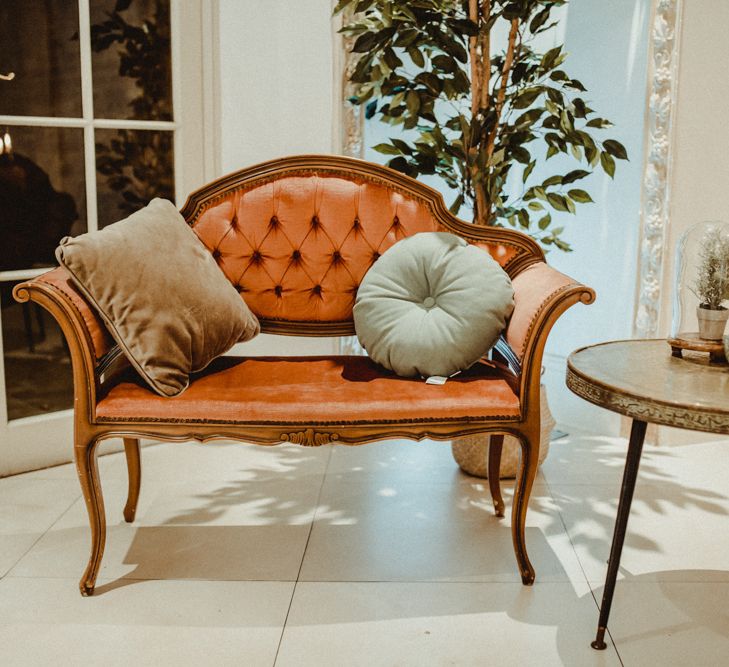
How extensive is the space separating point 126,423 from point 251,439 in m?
0.28

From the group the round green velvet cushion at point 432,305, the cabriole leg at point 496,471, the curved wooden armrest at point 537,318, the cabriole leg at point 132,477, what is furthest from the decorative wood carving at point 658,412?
the cabriole leg at point 132,477

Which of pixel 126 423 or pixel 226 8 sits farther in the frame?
pixel 226 8

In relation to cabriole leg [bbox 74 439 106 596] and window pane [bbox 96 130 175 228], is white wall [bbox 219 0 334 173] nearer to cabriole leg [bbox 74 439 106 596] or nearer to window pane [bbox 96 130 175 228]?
window pane [bbox 96 130 175 228]

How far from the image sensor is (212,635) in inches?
66.4

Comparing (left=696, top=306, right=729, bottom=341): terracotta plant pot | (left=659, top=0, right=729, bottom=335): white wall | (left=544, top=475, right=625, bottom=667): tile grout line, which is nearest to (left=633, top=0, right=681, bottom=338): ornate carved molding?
(left=659, top=0, right=729, bottom=335): white wall

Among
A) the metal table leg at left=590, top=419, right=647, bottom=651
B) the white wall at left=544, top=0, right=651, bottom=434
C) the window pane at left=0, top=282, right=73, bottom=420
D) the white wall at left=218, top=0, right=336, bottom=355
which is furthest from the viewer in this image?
the white wall at left=544, top=0, right=651, bottom=434

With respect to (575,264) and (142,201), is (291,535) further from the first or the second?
(575,264)

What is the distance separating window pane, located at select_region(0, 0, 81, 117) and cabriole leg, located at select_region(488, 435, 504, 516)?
1.72m

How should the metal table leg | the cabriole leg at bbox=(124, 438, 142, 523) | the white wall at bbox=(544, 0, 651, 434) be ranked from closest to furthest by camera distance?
the metal table leg, the cabriole leg at bbox=(124, 438, 142, 523), the white wall at bbox=(544, 0, 651, 434)

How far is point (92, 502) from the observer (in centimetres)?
184

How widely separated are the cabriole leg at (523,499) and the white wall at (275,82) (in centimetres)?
144

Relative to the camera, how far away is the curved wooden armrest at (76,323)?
175cm

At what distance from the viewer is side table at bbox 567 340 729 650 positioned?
1397 mm

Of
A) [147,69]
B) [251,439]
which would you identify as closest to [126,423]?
[251,439]
